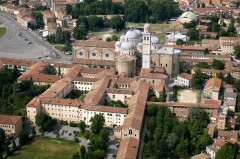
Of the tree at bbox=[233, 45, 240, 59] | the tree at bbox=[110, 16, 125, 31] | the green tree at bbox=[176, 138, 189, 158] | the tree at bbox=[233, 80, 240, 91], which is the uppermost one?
the tree at bbox=[110, 16, 125, 31]

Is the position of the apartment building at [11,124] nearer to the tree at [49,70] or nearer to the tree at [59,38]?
the tree at [49,70]

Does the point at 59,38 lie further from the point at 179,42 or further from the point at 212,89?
the point at 212,89

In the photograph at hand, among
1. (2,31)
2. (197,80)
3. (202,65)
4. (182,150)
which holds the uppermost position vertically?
(2,31)

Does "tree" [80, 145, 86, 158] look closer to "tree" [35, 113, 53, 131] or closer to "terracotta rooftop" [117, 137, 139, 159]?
"terracotta rooftop" [117, 137, 139, 159]

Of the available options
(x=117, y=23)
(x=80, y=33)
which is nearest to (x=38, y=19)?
(x=80, y=33)

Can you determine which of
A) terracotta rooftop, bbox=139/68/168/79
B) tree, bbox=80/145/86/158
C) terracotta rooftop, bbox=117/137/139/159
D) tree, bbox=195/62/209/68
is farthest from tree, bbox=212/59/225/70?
tree, bbox=80/145/86/158

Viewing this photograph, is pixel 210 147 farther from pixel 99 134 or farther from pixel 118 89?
pixel 118 89
